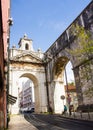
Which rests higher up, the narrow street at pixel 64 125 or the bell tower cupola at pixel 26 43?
the bell tower cupola at pixel 26 43

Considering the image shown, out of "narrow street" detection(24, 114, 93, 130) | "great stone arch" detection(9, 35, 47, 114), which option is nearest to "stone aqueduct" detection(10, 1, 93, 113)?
"great stone arch" detection(9, 35, 47, 114)

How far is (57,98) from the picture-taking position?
2800 centimetres

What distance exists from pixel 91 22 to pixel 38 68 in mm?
14413

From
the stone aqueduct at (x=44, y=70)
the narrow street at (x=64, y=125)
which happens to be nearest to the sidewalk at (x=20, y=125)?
the narrow street at (x=64, y=125)

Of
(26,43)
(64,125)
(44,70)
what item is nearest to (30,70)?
(44,70)

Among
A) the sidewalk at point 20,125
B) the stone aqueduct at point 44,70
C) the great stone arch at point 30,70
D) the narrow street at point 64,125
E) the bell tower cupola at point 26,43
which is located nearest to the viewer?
the narrow street at point 64,125

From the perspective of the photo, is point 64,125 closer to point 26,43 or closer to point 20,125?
point 20,125

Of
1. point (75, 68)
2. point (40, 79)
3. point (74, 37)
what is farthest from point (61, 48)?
point (40, 79)

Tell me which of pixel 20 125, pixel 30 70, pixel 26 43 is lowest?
pixel 20 125

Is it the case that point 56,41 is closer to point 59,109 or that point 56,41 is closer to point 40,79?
point 40,79

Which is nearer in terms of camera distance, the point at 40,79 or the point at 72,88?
the point at 40,79

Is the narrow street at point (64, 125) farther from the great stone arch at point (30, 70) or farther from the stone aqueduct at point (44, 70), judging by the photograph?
the great stone arch at point (30, 70)

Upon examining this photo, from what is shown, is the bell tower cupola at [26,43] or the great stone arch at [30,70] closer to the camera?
the great stone arch at [30,70]

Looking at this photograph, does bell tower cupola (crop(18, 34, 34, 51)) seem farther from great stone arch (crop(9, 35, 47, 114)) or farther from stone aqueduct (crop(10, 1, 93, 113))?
great stone arch (crop(9, 35, 47, 114))
